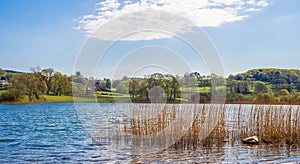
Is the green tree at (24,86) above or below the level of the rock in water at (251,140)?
above

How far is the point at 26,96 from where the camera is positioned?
76.2 metres

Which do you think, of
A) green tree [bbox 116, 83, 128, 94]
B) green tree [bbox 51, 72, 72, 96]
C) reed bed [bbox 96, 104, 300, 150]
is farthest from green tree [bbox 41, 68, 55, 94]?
reed bed [bbox 96, 104, 300, 150]

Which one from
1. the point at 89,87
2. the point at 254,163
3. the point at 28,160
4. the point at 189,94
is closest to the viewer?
the point at 254,163

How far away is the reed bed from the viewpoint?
15.2 m

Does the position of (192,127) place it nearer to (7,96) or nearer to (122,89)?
(122,89)

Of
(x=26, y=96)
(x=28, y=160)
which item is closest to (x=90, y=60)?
(x=28, y=160)

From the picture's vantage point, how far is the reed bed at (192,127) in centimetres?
1518

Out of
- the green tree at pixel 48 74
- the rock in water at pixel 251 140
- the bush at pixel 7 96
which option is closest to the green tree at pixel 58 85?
the green tree at pixel 48 74

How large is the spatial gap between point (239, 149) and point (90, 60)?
8344 millimetres

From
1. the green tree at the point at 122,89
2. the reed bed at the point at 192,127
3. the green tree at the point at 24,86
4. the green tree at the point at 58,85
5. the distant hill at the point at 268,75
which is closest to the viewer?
the reed bed at the point at 192,127

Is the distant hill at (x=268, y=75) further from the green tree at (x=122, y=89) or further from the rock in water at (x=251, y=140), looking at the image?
the rock in water at (x=251, y=140)

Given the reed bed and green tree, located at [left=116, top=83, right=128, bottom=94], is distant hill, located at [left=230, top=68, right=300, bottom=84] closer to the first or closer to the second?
green tree, located at [left=116, top=83, right=128, bottom=94]

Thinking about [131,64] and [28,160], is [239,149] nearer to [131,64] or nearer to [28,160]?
[131,64]

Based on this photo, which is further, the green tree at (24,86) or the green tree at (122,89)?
the green tree at (24,86)
